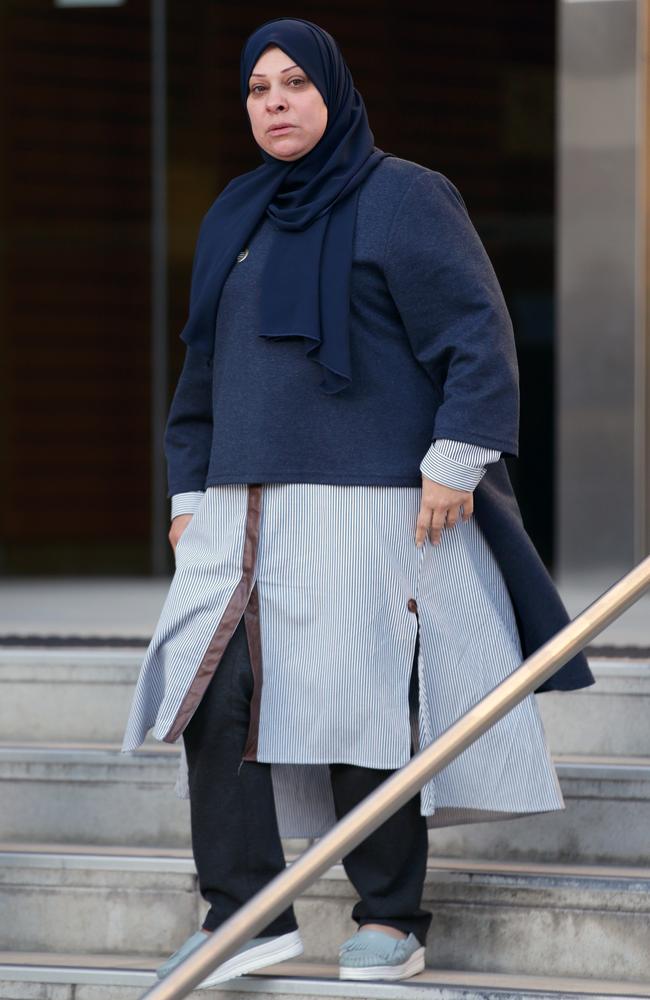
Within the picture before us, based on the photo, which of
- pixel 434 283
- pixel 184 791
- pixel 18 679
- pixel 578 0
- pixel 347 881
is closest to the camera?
pixel 434 283

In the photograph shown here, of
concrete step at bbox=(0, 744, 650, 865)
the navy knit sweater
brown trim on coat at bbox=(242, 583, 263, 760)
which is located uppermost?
the navy knit sweater

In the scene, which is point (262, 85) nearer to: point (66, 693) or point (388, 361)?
point (388, 361)

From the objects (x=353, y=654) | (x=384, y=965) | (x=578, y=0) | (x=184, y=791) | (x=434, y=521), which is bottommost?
(x=384, y=965)

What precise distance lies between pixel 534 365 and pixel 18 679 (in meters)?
4.51

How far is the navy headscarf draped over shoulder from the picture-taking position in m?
2.63

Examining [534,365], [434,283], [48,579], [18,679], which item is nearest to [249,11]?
[534,365]

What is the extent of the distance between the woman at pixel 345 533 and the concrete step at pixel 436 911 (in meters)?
0.21

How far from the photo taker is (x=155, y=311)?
8133mm

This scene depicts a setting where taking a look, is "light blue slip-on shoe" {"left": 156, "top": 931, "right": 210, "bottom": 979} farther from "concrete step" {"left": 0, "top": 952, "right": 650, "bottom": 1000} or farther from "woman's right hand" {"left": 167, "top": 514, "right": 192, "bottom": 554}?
"woman's right hand" {"left": 167, "top": 514, "right": 192, "bottom": 554}

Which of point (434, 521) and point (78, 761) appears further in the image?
point (78, 761)

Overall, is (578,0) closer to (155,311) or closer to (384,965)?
(155,311)

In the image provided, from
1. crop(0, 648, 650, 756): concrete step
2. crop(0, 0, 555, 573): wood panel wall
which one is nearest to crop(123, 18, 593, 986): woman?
crop(0, 648, 650, 756): concrete step

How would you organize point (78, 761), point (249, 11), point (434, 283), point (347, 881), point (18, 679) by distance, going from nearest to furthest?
point (434, 283) < point (347, 881) < point (78, 761) < point (18, 679) < point (249, 11)

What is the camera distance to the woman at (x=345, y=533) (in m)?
2.64
